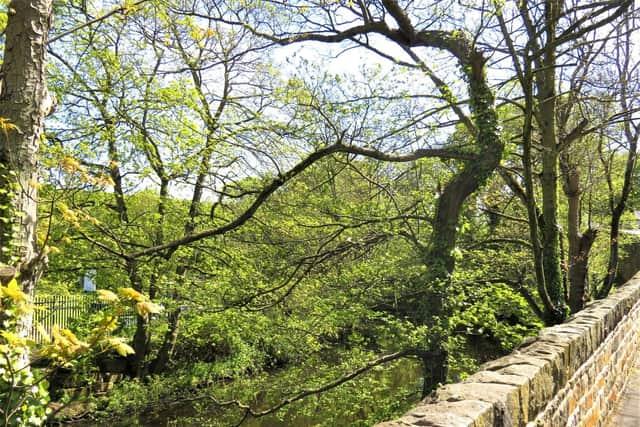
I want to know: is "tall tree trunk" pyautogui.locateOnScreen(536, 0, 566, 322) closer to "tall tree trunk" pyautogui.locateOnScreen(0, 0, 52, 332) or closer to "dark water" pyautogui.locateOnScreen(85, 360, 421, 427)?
"dark water" pyautogui.locateOnScreen(85, 360, 421, 427)

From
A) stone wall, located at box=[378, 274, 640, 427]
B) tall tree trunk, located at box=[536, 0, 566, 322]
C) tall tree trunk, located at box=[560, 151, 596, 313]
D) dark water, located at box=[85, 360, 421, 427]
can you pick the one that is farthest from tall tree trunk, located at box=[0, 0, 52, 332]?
tall tree trunk, located at box=[560, 151, 596, 313]

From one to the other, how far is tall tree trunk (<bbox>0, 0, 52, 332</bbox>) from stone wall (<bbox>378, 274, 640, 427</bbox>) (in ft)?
12.0

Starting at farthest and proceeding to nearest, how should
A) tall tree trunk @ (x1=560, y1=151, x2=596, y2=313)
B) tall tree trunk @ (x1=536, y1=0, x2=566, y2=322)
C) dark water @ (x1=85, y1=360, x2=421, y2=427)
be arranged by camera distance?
tall tree trunk @ (x1=560, y1=151, x2=596, y2=313) < tall tree trunk @ (x1=536, y1=0, x2=566, y2=322) < dark water @ (x1=85, y1=360, x2=421, y2=427)

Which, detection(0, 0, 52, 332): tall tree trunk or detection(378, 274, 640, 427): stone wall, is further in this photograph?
detection(0, 0, 52, 332): tall tree trunk

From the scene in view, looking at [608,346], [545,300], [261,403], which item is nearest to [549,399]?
[608,346]

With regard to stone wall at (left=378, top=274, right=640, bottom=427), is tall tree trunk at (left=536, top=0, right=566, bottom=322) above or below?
above

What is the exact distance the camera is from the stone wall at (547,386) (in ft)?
6.01

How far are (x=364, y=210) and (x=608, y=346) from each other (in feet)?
14.5

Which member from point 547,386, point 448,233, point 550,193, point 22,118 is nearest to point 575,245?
point 550,193

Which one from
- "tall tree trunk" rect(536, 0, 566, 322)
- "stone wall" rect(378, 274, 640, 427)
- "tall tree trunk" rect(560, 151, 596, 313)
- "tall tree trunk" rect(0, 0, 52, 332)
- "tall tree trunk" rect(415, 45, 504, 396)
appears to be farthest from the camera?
"tall tree trunk" rect(560, 151, 596, 313)

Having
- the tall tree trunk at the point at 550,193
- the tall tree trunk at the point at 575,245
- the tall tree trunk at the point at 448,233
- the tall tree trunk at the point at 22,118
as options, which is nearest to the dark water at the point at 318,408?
the tall tree trunk at the point at 448,233

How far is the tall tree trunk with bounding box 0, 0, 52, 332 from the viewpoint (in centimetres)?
393

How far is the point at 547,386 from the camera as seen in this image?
2.50 metres

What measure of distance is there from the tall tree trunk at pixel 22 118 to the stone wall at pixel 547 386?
3643mm
